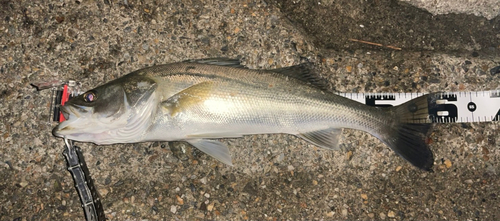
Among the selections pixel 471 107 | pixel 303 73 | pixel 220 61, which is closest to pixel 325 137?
pixel 303 73

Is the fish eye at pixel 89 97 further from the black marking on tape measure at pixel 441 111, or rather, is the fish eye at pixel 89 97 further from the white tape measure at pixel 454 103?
the black marking on tape measure at pixel 441 111

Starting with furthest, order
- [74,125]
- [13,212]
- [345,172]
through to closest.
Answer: [345,172] < [13,212] < [74,125]

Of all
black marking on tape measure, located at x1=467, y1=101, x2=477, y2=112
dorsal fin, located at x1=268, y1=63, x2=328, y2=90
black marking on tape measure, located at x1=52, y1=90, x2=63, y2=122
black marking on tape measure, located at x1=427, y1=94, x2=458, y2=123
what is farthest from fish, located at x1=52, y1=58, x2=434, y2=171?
black marking on tape measure, located at x1=467, y1=101, x2=477, y2=112

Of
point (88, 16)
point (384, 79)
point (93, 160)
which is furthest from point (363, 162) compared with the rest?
point (88, 16)

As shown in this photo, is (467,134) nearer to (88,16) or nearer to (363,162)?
(363,162)

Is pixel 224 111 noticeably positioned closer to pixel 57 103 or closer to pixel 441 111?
pixel 57 103

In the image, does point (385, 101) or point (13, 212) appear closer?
point (13, 212)

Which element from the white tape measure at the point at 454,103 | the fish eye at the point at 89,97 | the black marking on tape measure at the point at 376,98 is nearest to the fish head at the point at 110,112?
the fish eye at the point at 89,97
